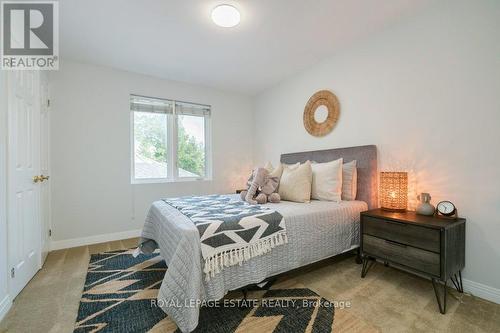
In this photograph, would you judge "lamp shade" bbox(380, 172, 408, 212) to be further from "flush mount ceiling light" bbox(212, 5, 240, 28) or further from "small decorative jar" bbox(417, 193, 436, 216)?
"flush mount ceiling light" bbox(212, 5, 240, 28)

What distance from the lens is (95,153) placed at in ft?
10.3

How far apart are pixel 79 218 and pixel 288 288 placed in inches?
114

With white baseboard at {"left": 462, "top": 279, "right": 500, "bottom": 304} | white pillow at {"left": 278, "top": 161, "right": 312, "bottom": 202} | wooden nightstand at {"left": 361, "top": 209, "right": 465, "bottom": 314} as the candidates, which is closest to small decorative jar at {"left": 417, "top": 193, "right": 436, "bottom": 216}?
wooden nightstand at {"left": 361, "top": 209, "right": 465, "bottom": 314}

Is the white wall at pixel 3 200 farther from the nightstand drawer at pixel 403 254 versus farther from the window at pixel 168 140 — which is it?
the nightstand drawer at pixel 403 254

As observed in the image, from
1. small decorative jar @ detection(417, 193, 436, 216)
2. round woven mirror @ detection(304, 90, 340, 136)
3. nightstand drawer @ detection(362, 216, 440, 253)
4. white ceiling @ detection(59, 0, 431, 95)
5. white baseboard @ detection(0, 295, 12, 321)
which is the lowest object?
white baseboard @ detection(0, 295, 12, 321)

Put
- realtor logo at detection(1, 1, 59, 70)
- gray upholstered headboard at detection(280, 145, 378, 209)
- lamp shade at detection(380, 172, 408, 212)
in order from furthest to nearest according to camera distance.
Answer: gray upholstered headboard at detection(280, 145, 378, 209) → lamp shade at detection(380, 172, 408, 212) → realtor logo at detection(1, 1, 59, 70)

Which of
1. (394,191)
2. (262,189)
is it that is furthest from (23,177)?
(394,191)

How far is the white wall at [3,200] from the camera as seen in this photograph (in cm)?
158

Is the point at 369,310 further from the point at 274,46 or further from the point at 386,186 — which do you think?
the point at 274,46

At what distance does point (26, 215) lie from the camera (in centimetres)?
206

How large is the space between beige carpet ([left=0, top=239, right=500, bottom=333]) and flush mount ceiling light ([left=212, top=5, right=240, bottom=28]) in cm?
249

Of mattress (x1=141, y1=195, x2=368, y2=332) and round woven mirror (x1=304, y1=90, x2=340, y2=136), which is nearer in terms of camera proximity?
mattress (x1=141, y1=195, x2=368, y2=332)

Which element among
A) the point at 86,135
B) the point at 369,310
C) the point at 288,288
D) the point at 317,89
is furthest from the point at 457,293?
the point at 86,135

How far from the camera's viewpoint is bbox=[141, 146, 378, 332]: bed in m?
Answer: 1.37
